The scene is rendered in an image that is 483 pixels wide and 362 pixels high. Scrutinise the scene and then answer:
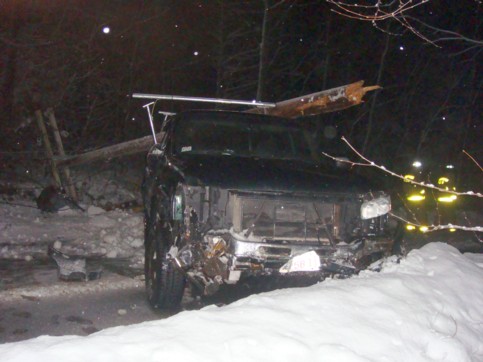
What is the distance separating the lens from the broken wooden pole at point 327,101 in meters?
7.34

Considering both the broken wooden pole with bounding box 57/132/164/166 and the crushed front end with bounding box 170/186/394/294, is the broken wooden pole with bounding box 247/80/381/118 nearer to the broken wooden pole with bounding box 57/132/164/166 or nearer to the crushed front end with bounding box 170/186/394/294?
the crushed front end with bounding box 170/186/394/294

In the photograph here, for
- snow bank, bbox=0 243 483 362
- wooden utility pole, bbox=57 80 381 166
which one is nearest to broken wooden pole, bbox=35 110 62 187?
wooden utility pole, bbox=57 80 381 166

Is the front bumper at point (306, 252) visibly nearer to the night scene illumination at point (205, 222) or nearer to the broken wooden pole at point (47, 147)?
the night scene illumination at point (205, 222)

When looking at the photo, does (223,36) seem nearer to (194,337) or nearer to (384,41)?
(384,41)

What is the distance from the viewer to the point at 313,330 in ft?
9.92

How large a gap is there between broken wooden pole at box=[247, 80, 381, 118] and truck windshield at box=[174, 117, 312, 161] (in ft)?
4.40

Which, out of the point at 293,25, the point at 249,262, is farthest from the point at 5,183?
the point at 293,25

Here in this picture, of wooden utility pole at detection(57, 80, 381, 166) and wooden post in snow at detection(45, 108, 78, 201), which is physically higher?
wooden utility pole at detection(57, 80, 381, 166)

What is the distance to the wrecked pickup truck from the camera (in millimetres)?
4656

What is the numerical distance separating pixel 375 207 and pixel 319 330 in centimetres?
234

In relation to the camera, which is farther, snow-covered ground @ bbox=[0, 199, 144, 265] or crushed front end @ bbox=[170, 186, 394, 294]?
snow-covered ground @ bbox=[0, 199, 144, 265]

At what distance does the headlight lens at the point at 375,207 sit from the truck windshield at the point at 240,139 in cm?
120

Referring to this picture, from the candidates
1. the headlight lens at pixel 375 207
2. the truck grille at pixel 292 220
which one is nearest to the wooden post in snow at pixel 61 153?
the truck grille at pixel 292 220

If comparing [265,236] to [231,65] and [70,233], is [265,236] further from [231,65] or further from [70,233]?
[231,65]
